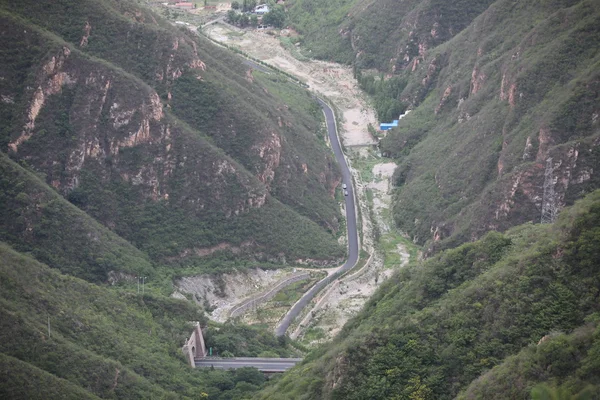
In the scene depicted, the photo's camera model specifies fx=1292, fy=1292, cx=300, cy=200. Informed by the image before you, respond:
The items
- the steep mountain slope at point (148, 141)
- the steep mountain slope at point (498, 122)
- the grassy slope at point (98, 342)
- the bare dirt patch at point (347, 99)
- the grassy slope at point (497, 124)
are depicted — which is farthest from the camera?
the bare dirt patch at point (347, 99)

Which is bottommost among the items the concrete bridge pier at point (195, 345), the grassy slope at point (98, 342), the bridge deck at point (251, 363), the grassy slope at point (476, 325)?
the bridge deck at point (251, 363)

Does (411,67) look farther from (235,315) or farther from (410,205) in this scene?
(235,315)

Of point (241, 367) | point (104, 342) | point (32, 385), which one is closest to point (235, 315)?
point (241, 367)

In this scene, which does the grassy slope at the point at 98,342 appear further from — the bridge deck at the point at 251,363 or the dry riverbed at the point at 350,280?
the dry riverbed at the point at 350,280

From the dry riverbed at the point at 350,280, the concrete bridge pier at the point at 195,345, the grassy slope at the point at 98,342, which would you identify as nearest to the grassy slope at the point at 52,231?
the grassy slope at the point at 98,342

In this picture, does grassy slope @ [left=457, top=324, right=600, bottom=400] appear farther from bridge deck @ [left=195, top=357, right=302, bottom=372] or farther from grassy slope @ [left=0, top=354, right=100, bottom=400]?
bridge deck @ [left=195, top=357, right=302, bottom=372]

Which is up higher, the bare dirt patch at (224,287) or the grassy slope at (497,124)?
the grassy slope at (497,124)
